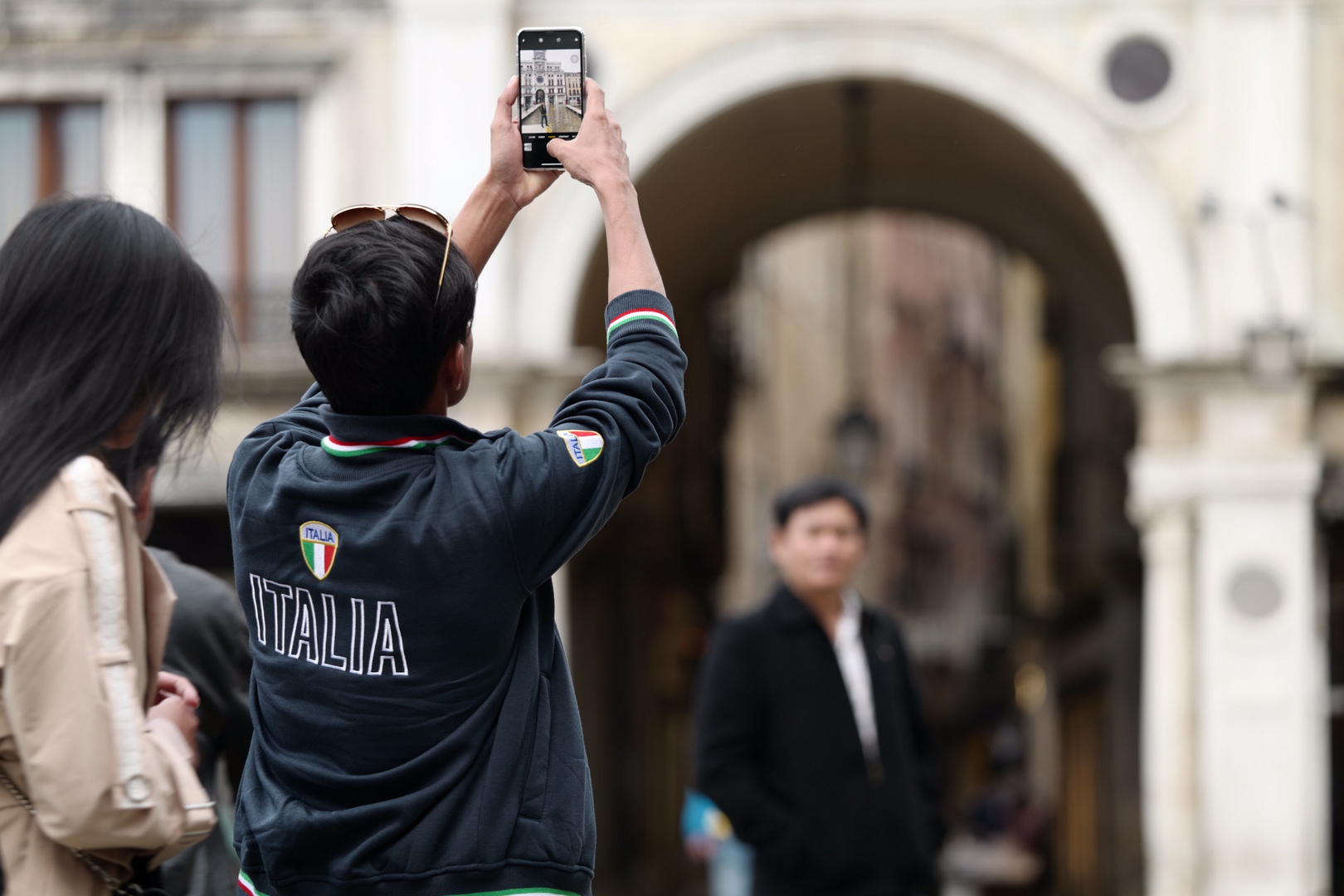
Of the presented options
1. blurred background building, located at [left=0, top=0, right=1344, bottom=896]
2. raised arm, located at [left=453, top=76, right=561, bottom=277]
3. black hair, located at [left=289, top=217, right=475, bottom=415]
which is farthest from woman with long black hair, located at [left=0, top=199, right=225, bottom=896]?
blurred background building, located at [left=0, top=0, right=1344, bottom=896]

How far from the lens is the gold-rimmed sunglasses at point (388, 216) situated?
2582mm

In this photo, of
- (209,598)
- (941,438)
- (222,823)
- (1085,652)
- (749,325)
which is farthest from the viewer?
(941,438)

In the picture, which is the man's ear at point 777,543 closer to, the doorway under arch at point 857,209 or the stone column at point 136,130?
the doorway under arch at point 857,209

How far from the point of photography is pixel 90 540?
2.40 m

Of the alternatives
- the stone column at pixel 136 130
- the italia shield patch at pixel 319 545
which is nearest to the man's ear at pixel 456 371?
the italia shield patch at pixel 319 545

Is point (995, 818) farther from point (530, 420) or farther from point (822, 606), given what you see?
point (822, 606)

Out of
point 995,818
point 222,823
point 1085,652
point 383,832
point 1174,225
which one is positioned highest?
point 1174,225

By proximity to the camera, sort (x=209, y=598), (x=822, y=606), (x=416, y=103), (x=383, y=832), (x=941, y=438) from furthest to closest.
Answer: (x=941, y=438) → (x=416, y=103) → (x=822, y=606) → (x=209, y=598) → (x=383, y=832)

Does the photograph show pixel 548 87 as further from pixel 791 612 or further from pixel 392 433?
pixel 791 612

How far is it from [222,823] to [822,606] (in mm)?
2110

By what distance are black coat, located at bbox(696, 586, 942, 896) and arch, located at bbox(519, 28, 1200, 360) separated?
760cm

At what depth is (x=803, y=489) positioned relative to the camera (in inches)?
234

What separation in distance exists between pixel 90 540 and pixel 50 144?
11.7 metres

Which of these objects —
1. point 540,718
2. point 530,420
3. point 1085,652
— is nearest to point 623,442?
point 540,718
